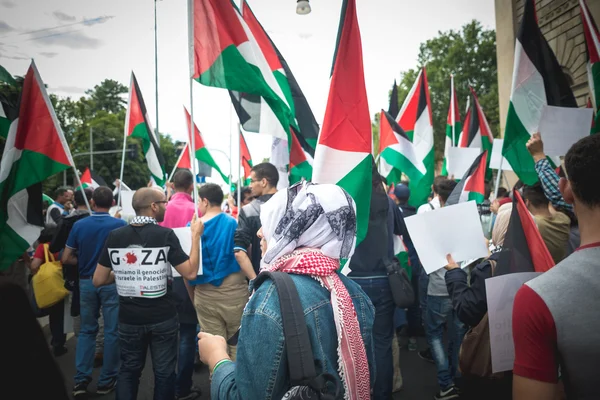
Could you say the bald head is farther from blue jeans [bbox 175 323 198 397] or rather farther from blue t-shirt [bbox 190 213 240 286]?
blue jeans [bbox 175 323 198 397]

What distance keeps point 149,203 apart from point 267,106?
1597mm

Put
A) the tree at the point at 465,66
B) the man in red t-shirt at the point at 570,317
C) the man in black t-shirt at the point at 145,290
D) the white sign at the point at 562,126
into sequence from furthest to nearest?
the tree at the point at 465,66 < the white sign at the point at 562,126 < the man in black t-shirt at the point at 145,290 < the man in red t-shirt at the point at 570,317

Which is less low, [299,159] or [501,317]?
[299,159]

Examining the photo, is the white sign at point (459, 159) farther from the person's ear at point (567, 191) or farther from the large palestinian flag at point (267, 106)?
the person's ear at point (567, 191)

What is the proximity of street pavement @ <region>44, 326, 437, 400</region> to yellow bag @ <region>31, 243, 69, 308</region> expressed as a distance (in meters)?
0.87

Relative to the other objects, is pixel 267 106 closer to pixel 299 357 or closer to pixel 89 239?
pixel 89 239

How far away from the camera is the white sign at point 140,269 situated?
3162mm

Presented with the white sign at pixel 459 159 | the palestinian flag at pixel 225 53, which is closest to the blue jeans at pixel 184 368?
the palestinian flag at pixel 225 53

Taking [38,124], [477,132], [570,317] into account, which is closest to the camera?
[570,317]

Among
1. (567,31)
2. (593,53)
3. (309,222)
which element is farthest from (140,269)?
(567,31)

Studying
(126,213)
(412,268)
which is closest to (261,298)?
(412,268)

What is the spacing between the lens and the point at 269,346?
1.29 meters

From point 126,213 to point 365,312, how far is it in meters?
5.96

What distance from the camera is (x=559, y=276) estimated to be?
51.9 inches
